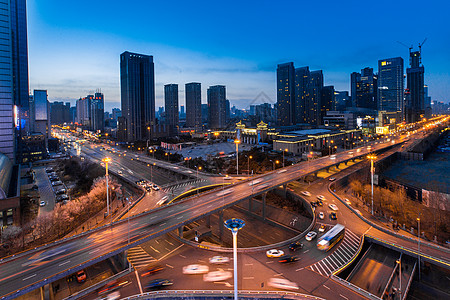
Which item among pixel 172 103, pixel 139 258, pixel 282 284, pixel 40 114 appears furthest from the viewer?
pixel 172 103

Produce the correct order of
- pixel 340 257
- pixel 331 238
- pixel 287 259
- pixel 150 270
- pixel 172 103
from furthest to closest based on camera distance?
pixel 172 103 < pixel 331 238 < pixel 340 257 < pixel 287 259 < pixel 150 270

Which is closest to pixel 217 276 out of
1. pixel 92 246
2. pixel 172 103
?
pixel 92 246

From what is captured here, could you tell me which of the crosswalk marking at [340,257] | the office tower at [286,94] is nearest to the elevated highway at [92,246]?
the crosswalk marking at [340,257]

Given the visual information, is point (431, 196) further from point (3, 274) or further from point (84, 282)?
point (3, 274)

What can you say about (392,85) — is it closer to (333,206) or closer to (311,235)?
(333,206)

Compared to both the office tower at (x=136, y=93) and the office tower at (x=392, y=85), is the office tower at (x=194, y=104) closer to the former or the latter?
the office tower at (x=136, y=93)

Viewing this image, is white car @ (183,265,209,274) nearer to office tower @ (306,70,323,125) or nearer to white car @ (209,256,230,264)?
white car @ (209,256,230,264)
